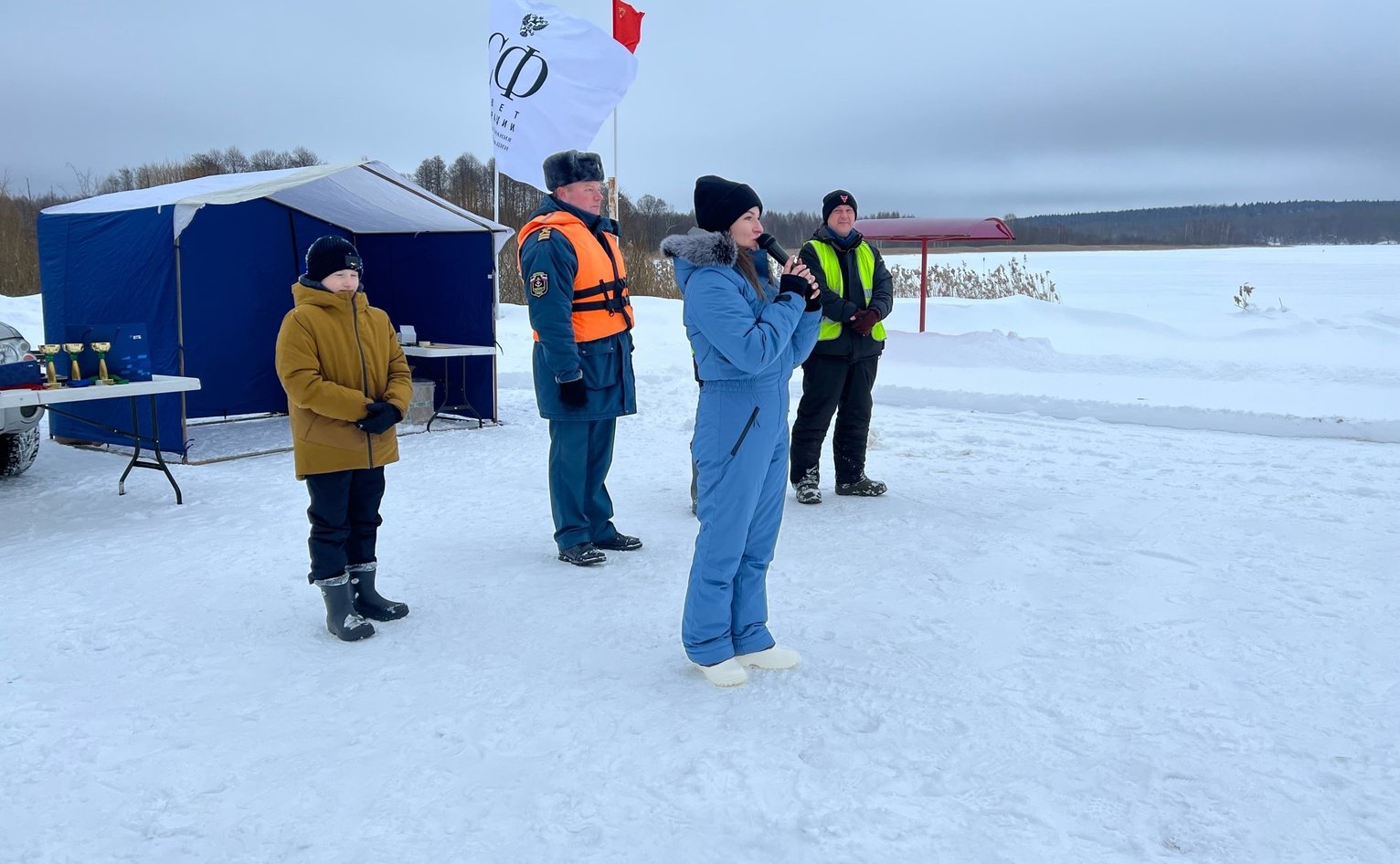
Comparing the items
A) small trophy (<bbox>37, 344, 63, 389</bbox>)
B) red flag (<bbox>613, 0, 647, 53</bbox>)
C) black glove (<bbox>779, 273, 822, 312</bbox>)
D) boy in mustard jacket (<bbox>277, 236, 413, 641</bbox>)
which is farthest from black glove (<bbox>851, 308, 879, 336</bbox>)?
red flag (<bbox>613, 0, 647, 53</bbox>)

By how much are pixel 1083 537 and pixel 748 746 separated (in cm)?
264

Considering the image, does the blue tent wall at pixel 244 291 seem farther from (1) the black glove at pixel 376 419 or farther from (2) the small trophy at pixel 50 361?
(1) the black glove at pixel 376 419

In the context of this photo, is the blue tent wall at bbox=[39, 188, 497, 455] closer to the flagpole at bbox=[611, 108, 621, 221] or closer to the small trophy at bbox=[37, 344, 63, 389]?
the small trophy at bbox=[37, 344, 63, 389]

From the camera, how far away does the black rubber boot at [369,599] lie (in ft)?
11.9

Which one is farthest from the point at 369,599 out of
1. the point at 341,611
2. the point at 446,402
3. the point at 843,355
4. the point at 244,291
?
the point at 244,291

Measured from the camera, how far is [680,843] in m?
2.29

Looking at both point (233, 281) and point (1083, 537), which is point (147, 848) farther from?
point (233, 281)

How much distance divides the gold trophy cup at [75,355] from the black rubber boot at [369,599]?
2.83 meters

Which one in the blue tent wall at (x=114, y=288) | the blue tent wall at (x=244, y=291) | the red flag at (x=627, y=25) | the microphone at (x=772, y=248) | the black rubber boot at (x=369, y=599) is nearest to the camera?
the microphone at (x=772, y=248)

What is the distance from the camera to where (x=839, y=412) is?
18.5ft

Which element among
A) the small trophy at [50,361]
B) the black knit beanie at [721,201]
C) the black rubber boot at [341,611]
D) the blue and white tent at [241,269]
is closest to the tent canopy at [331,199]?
the blue and white tent at [241,269]

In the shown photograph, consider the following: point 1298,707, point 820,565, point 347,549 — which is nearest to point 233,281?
point 347,549

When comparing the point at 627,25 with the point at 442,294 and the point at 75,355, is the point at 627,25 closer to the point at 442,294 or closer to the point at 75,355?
the point at 442,294

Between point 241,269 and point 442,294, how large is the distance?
1561 millimetres
